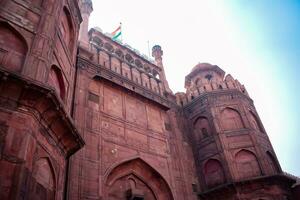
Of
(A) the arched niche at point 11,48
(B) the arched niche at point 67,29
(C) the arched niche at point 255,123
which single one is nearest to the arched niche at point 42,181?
(A) the arched niche at point 11,48

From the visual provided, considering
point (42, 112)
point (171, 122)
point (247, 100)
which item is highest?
point (247, 100)

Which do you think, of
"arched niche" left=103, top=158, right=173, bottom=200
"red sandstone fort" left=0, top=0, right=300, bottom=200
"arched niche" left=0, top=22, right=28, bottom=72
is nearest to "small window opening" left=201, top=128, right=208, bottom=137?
"red sandstone fort" left=0, top=0, right=300, bottom=200

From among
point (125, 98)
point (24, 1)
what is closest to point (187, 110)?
point (125, 98)

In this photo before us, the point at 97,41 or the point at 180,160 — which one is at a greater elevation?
the point at 97,41

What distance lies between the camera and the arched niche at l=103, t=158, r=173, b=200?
→ 409 inches

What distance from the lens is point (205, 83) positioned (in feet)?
56.8

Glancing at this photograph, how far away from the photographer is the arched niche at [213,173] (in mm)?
13391

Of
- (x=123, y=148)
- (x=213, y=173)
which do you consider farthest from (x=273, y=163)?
(x=123, y=148)

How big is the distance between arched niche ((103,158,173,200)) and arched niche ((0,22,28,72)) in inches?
208

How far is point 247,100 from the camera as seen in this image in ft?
52.5

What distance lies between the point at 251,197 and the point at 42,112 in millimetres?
9807

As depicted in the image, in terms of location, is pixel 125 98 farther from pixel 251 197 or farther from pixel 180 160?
pixel 251 197

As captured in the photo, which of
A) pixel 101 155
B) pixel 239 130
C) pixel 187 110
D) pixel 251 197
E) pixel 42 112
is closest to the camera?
pixel 42 112

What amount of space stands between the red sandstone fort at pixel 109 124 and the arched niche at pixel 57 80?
4 centimetres
